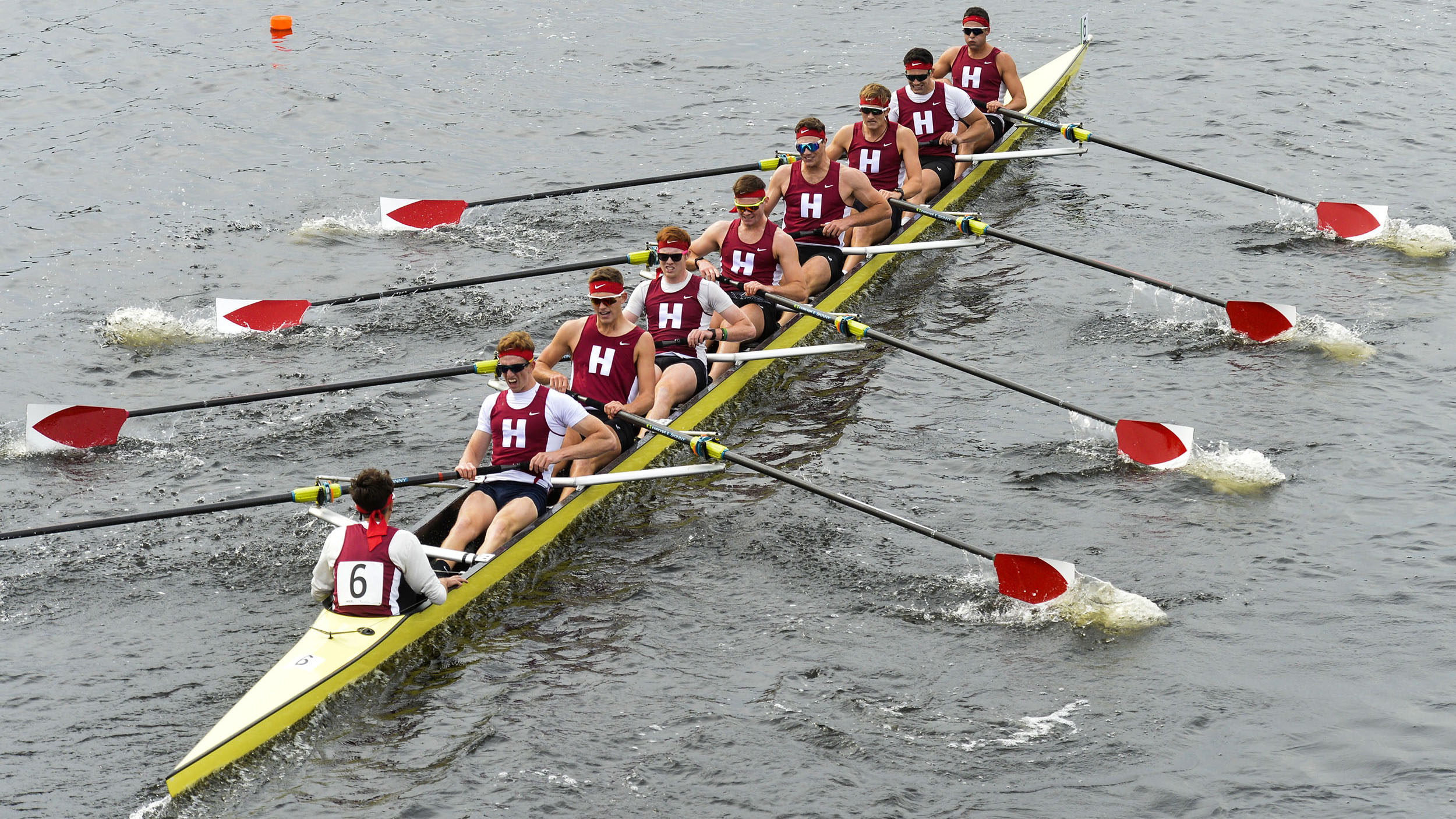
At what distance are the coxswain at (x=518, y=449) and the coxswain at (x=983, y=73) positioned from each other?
358 inches

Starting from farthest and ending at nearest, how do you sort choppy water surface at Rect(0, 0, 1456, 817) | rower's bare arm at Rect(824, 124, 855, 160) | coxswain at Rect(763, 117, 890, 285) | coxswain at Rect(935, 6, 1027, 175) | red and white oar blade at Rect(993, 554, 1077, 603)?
coxswain at Rect(935, 6, 1027, 175)
rower's bare arm at Rect(824, 124, 855, 160)
coxswain at Rect(763, 117, 890, 285)
red and white oar blade at Rect(993, 554, 1077, 603)
choppy water surface at Rect(0, 0, 1456, 817)

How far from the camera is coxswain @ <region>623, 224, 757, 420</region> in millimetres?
11648

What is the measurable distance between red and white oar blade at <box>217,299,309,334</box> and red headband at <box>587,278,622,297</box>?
467 centimetres

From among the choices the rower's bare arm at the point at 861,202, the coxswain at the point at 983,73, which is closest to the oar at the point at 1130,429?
the rower's bare arm at the point at 861,202

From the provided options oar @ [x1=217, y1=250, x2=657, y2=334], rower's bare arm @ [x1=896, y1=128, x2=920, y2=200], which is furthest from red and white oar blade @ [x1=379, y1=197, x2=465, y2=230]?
rower's bare arm @ [x1=896, y1=128, x2=920, y2=200]

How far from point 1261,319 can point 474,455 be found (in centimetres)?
784

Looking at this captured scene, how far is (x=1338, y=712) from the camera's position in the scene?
8.66 metres

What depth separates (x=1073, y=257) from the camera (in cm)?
1377

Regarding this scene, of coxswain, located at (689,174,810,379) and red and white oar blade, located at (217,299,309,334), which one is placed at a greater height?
coxswain, located at (689,174,810,379)

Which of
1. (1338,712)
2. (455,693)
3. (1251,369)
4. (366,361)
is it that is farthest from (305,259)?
(1338,712)

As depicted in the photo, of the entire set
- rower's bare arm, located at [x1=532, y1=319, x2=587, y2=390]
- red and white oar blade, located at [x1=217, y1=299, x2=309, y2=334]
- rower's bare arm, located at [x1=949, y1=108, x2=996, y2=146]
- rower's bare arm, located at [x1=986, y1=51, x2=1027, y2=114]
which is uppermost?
rower's bare arm, located at [x1=986, y1=51, x2=1027, y2=114]

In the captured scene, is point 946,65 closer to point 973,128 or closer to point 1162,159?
point 973,128

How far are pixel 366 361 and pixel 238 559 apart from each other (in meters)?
3.67

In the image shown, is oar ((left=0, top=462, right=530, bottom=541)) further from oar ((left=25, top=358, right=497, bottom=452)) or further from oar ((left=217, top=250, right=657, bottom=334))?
oar ((left=217, top=250, right=657, bottom=334))
